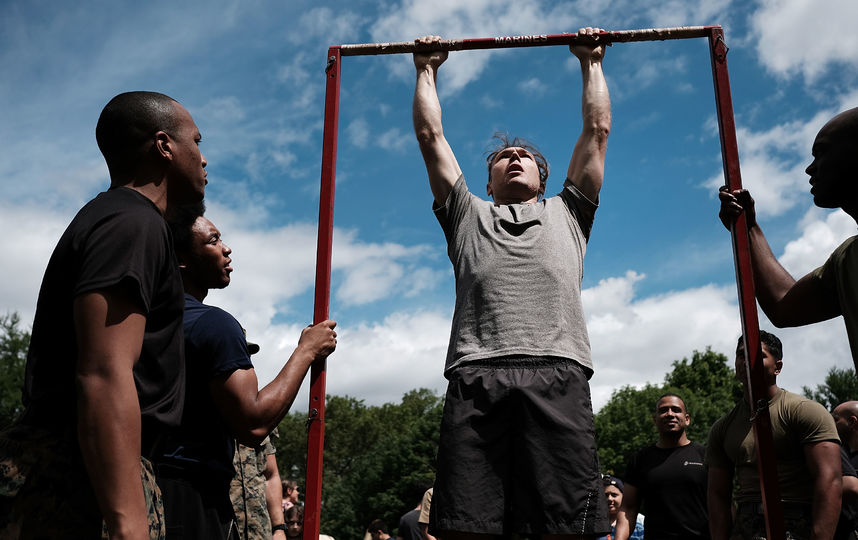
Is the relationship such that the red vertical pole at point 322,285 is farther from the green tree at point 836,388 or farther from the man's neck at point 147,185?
the green tree at point 836,388

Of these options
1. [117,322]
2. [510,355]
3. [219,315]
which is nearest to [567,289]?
[510,355]

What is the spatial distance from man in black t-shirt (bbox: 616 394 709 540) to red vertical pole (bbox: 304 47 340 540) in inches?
133

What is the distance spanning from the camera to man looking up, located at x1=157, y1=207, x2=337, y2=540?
2.57m

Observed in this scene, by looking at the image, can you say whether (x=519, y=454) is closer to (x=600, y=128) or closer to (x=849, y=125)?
(x=600, y=128)

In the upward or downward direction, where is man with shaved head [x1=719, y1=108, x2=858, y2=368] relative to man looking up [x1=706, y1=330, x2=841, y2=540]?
upward

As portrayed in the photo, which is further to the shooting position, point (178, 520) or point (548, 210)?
point (548, 210)

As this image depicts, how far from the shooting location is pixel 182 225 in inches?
129

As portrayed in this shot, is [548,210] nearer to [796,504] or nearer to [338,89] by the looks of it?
[338,89]

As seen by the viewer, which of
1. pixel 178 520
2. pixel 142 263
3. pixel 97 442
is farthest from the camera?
pixel 178 520

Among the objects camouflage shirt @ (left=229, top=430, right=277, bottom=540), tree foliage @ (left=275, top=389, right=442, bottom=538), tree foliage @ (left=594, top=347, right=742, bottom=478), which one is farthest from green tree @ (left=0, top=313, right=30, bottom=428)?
camouflage shirt @ (left=229, top=430, right=277, bottom=540)

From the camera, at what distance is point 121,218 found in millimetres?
1930

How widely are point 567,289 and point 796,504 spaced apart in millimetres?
2110

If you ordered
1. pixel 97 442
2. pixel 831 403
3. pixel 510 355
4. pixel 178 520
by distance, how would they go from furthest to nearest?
1. pixel 831 403
2. pixel 510 355
3. pixel 178 520
4. pixel 97 442

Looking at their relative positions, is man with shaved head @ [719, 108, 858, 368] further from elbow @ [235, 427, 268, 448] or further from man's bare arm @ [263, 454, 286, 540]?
man's bare arm @ [263, 454, 286, 540]
